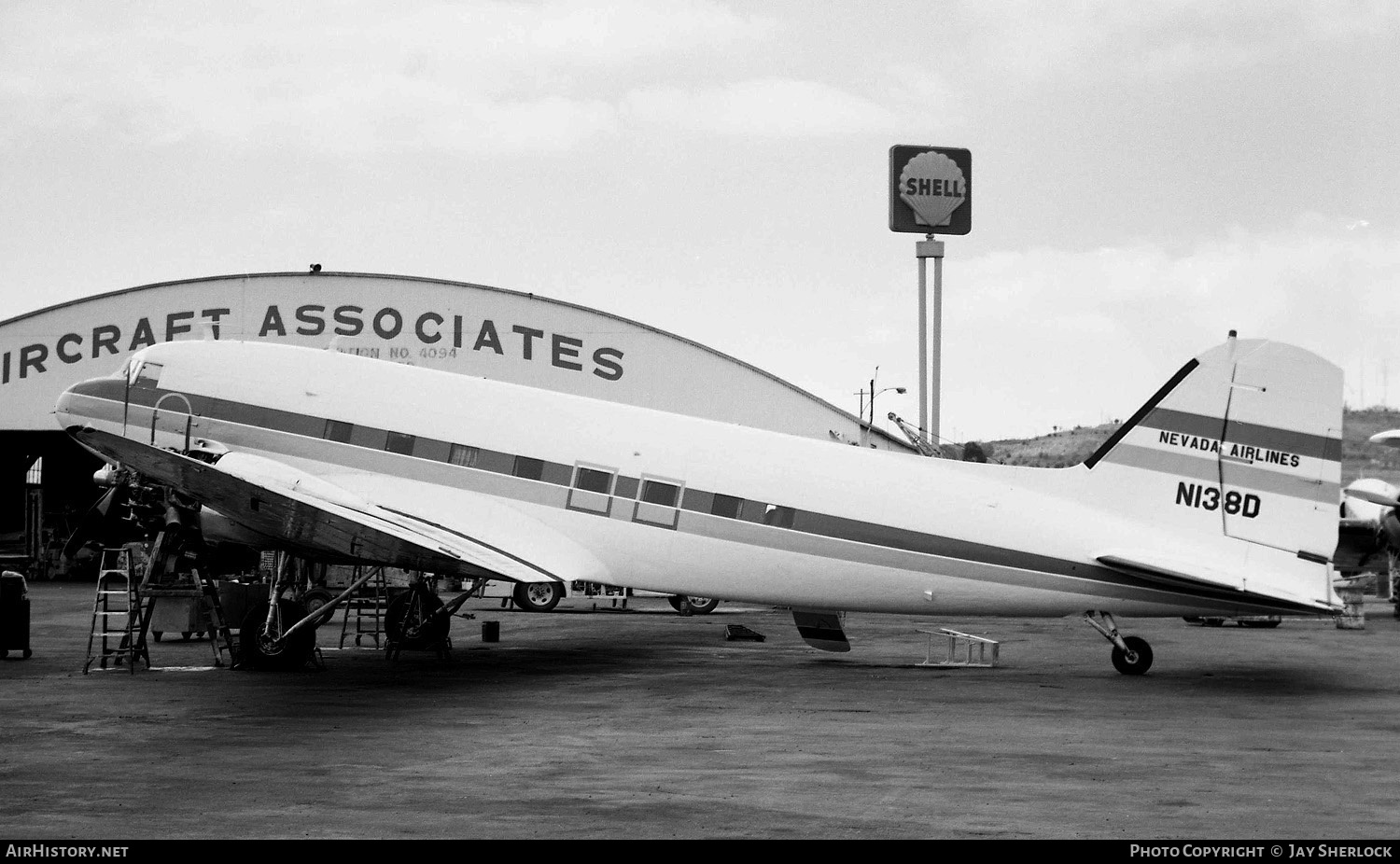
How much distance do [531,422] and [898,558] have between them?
590 centimetres

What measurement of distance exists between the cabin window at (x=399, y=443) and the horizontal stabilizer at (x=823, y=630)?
6452 millimetres

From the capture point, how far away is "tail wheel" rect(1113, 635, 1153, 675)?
18875 millimetres

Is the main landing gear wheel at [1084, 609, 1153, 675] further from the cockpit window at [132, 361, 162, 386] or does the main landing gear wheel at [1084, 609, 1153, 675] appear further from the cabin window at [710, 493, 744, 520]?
the cockpit window at [132, 361, 162, 386]

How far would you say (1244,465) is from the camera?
17875 mm

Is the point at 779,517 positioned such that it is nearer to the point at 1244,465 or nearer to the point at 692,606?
the point at 1244,465

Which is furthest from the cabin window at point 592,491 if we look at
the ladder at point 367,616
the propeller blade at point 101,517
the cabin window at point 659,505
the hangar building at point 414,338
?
the hangar building at point 414,338

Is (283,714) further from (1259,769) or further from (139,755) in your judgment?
(1259,769)

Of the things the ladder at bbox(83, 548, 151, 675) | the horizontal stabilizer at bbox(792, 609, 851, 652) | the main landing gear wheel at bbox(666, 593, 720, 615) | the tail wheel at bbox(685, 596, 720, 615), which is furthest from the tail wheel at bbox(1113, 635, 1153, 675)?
the tail wheel at bbox(685, 596, 720, 615)

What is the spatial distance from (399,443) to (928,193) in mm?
36905

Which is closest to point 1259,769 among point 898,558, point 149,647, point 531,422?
point 898,558

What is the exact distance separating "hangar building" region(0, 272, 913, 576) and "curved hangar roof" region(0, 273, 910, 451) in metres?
0.03

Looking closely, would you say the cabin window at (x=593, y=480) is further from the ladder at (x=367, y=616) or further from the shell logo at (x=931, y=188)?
the shell logo at (x=931, y=188)

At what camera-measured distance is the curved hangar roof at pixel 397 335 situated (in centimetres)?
4366

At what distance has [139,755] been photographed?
480 inches
